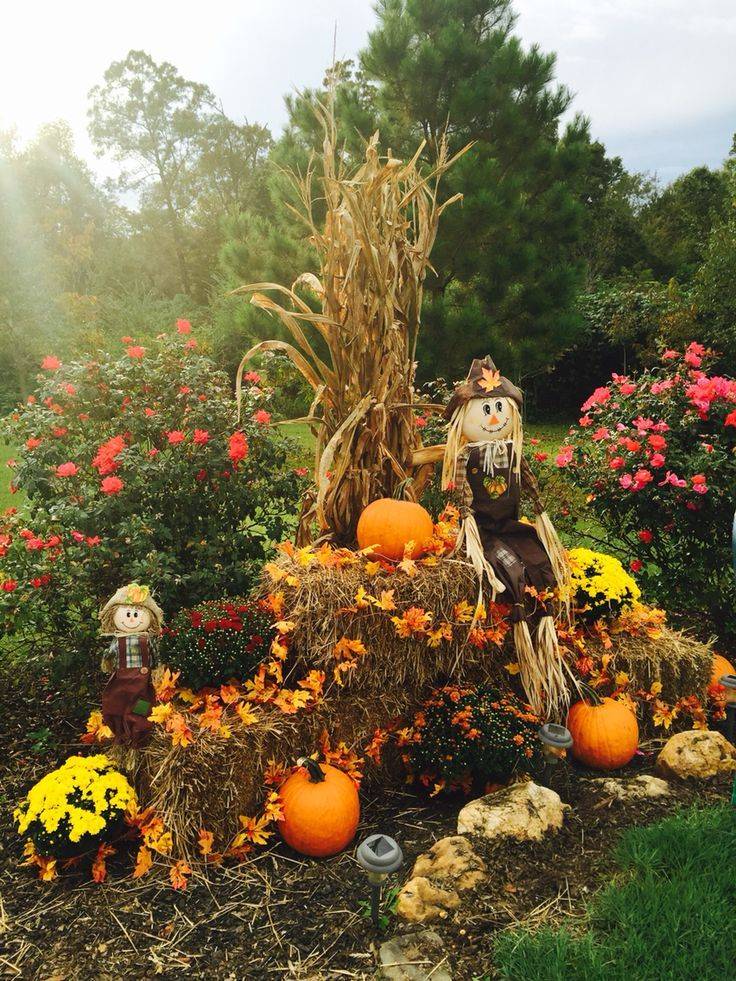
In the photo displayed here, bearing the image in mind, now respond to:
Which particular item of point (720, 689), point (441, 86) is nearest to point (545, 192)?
point (441, 86)

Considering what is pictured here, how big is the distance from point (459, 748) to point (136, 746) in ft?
3.71

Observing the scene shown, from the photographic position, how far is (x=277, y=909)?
208 cm

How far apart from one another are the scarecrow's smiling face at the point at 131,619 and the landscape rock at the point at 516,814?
1.25 meters

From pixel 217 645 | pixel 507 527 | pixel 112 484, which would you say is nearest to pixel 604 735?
pixel 507 527

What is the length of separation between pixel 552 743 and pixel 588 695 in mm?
469

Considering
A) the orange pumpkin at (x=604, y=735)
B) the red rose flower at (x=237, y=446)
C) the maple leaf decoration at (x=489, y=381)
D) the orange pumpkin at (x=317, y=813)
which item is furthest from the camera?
the red rose flower at (x=237, y=446)

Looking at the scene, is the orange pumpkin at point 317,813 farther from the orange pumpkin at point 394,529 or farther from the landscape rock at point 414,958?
the orange pumpkin at point 394,529

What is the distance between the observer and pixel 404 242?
313 cm

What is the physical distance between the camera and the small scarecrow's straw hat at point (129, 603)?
2.48m

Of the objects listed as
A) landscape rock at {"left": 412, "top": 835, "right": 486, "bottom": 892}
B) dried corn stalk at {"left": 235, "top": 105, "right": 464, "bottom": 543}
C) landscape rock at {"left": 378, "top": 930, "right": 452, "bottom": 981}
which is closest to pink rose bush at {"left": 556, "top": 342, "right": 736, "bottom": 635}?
dried corn stalk at {"left": 235, "top": 105, "right": 464, "bottom": 543}

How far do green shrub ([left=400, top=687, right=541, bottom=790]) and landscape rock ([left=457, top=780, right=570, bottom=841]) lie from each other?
0.16m

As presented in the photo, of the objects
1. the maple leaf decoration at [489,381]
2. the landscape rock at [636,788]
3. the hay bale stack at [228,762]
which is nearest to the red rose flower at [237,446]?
the maple leaf decoration at [489,381]

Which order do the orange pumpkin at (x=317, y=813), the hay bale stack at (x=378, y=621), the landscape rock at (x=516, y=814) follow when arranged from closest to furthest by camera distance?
the landscape rock at (x=516, y=814) → the orange pumpkin at (x=317, y=813) → the hay bale stack at (x=378, y=621)

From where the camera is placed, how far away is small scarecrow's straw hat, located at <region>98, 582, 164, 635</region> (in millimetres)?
2477
